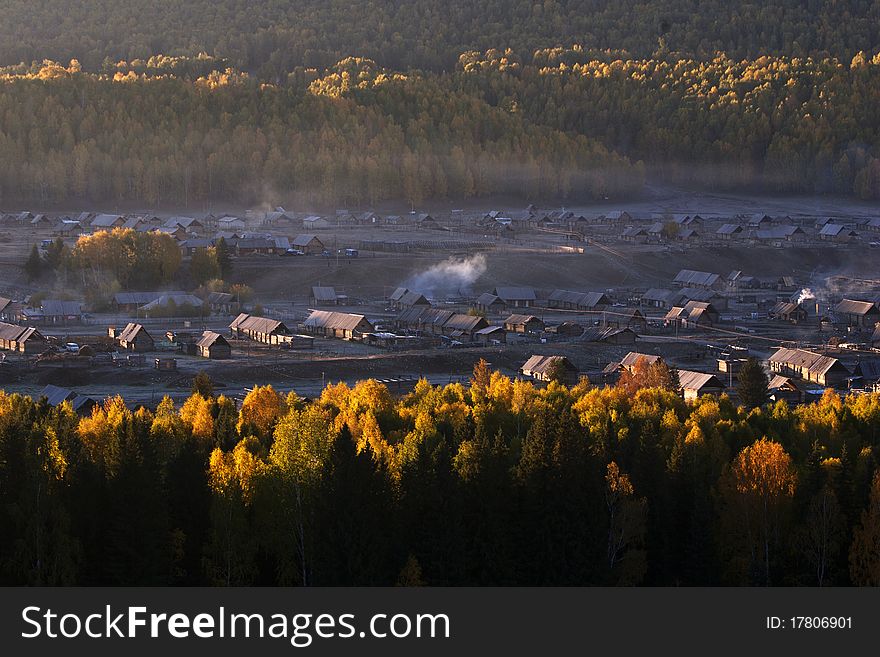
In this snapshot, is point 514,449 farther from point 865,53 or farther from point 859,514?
point 865,53

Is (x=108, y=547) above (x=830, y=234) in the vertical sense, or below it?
above

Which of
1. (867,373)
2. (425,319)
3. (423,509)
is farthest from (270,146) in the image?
(423,509)

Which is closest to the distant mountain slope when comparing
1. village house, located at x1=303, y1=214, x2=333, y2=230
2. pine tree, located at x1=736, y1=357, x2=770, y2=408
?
village house, located at x1=303, y1=214, x2=333, y2=230

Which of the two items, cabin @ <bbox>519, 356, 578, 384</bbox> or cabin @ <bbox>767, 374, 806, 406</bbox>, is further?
cabin @ <bbox>519, 356, 578, 384</bbox>

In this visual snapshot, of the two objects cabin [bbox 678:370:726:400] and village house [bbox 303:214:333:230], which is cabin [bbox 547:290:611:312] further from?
village house [bbox 303:214:333:230]

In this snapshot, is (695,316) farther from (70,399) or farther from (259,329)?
(70,399)

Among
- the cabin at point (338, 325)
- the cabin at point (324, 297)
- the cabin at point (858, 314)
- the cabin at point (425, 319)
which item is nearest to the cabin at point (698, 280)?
the cabin at point (858, 314)
